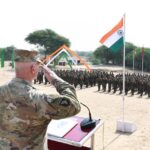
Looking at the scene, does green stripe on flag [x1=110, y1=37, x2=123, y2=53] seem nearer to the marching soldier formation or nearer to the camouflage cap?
the camouflage cap

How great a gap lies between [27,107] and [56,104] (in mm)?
183

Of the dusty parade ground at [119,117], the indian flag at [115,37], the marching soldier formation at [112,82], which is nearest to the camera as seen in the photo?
the dusty parade ground at [119,117]

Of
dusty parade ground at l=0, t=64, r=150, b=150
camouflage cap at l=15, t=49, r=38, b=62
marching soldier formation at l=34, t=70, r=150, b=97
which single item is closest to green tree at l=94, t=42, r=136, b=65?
marching soldier formation at l=34, t=70, r=150, b=97

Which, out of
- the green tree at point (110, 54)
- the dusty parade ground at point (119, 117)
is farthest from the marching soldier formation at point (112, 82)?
the green tree at point (110, 54)

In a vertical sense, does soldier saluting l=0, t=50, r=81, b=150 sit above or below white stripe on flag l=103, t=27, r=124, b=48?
below

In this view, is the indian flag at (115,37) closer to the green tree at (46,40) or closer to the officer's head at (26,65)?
the officer's head at (26,65)

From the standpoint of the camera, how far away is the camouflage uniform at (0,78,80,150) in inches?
66.9

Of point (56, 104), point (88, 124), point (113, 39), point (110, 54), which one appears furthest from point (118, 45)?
point (110, 54)

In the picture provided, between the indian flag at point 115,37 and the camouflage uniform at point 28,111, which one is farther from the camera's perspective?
the indian flag at point 115,37

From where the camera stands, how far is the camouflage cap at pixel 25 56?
180cm

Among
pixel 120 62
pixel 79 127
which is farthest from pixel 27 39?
pixel 79 127

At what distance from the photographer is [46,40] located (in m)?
59.1

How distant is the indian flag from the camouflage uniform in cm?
620

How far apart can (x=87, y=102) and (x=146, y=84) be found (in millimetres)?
3995
